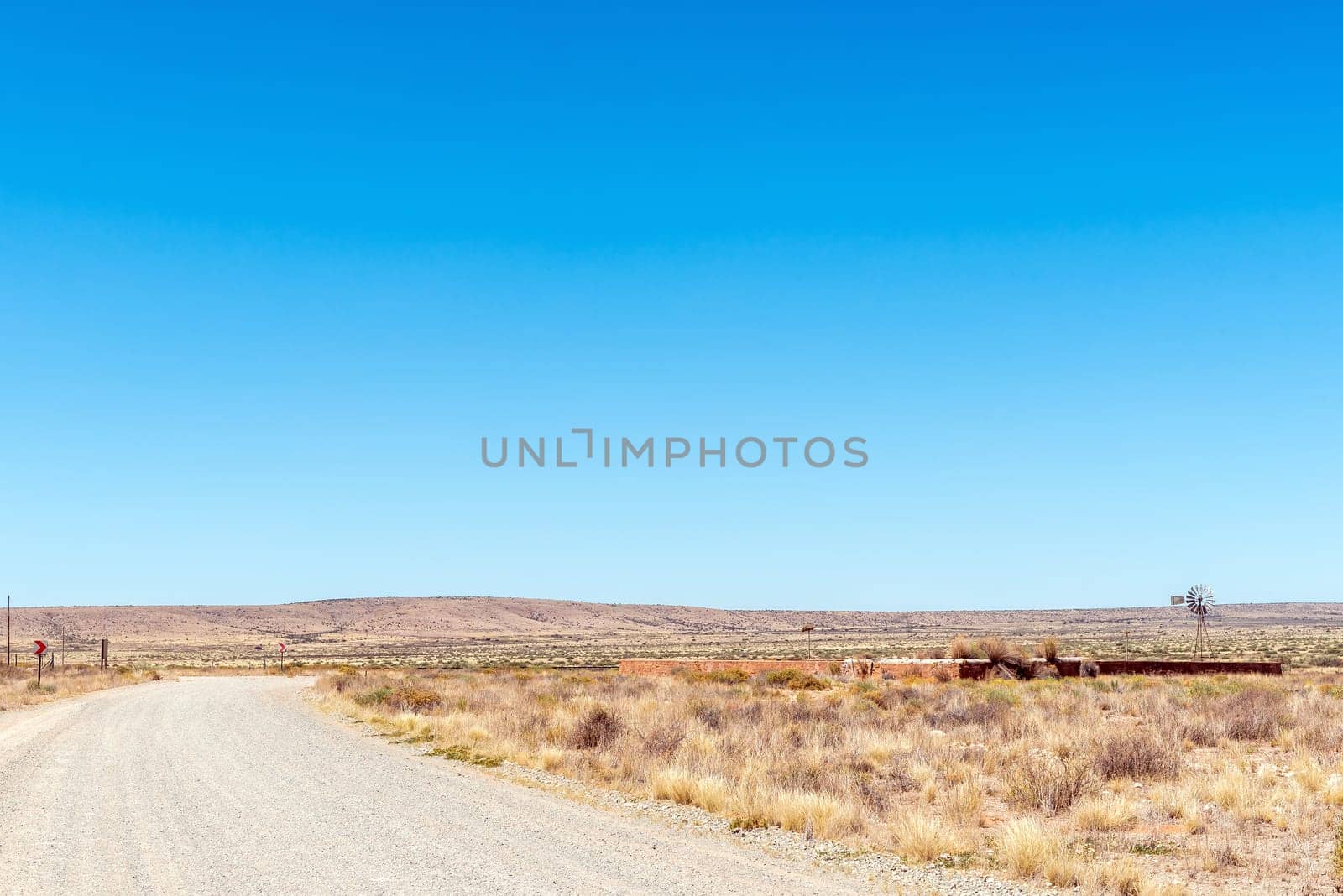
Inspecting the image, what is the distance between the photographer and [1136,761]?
16.0 metres

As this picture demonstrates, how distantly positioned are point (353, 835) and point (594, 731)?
8543mm

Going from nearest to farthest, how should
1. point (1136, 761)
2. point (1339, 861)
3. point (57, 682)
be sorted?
point (1339, 861)
point (1136, 761)
point (57, 682)

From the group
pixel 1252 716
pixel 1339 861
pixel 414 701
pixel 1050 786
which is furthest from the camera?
pixel 414 701

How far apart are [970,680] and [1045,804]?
79.2 ft

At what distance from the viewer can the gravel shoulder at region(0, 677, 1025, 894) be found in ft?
31.5

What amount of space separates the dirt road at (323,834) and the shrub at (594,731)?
2.49 metres

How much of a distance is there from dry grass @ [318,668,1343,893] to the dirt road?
163 cm

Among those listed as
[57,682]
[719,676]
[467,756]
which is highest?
[467,756]

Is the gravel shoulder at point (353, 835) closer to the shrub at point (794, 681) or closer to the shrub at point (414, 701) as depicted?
the shrub at point (414, 701)

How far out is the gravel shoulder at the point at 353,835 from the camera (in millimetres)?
9609


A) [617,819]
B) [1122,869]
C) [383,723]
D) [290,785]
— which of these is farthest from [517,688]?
[1122,869]

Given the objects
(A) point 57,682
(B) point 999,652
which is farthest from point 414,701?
(A) point 57,682

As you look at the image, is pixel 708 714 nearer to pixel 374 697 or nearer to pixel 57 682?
pixel 374 697

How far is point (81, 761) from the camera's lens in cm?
1891
